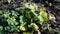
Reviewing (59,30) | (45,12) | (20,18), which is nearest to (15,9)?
(20,18)

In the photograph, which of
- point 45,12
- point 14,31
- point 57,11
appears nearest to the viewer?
point 14,31

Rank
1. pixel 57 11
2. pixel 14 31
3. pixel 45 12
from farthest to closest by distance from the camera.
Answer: pixel 57 11
pixel 45 12
pixel 14 31

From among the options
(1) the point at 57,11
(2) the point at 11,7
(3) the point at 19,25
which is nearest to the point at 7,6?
(2) the point at 11,7

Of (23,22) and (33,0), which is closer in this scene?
(23,22)

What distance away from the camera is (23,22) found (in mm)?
4125

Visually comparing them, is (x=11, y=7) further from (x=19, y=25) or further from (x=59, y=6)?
(x=59, y=6)

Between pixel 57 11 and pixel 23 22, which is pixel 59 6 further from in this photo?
pixel 23 22

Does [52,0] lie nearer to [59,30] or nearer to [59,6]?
[59,6]

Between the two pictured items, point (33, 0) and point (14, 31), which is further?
point (33, 0)

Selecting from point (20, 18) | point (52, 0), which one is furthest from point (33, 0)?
point (20, 18)

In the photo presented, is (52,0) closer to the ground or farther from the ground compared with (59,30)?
farther from the ground

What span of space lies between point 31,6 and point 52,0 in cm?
78

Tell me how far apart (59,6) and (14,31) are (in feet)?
4.16

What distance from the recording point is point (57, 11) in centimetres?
472
